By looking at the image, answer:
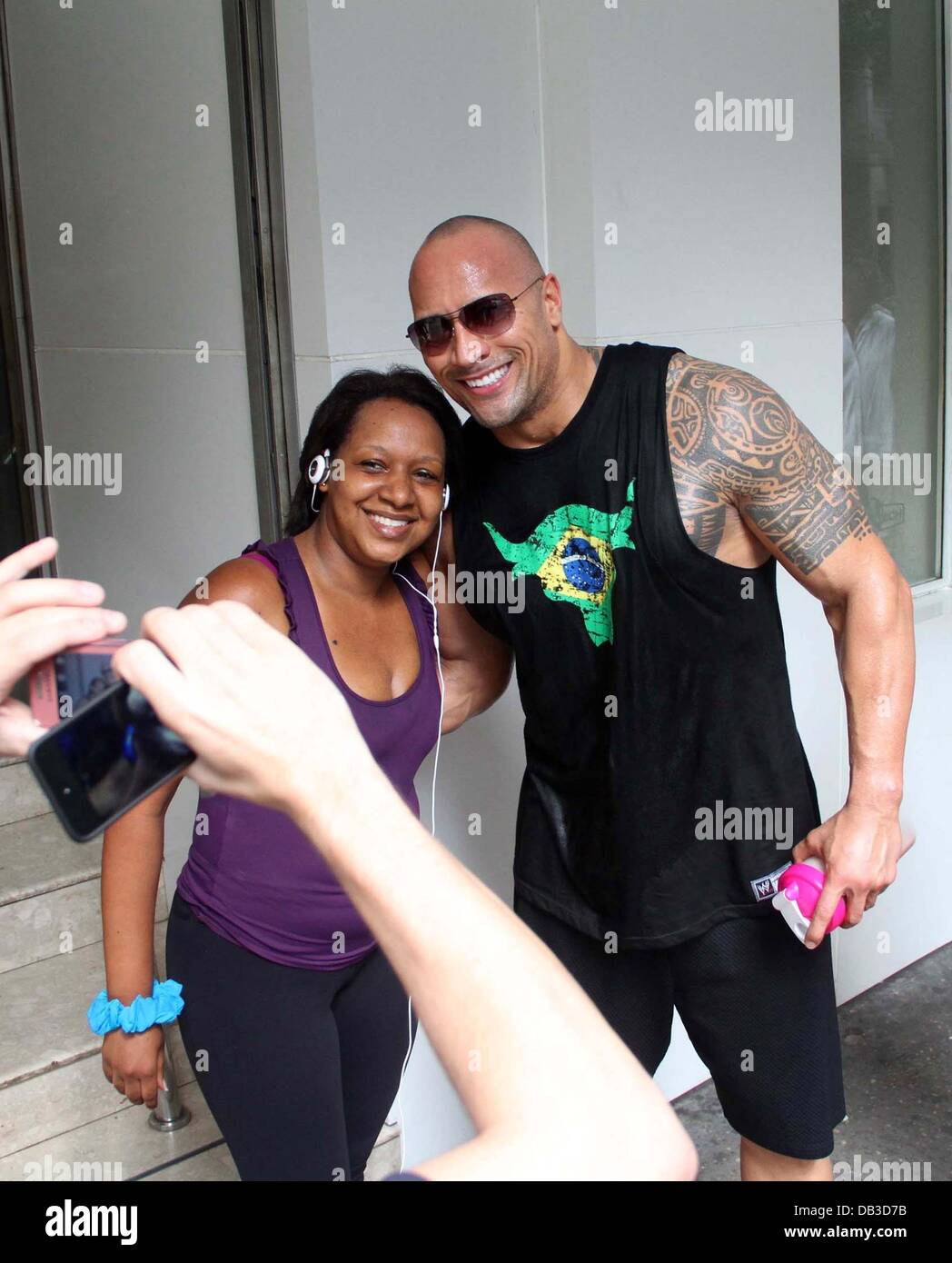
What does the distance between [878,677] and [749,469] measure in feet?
1.44

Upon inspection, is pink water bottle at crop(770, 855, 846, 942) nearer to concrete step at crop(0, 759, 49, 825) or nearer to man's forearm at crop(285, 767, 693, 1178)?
man's forearm at crop(285, 767, 693, 1178)

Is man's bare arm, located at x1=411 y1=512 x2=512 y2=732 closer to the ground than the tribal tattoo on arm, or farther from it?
closer to the ground

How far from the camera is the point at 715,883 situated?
7.54 feet

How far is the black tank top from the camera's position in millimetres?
2137

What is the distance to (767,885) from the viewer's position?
2.24 m

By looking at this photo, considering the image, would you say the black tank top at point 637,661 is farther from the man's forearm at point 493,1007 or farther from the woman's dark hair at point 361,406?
the man's forearm at point 493,1007

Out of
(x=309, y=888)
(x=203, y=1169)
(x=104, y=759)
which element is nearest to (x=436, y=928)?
(x=104, y=759)

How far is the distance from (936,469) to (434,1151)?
2849 mm

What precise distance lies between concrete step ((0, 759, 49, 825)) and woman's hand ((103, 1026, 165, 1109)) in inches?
71.0

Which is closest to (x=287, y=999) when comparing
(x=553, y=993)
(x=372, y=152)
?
(x=553, y=993)

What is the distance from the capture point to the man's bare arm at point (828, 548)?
2092 mm

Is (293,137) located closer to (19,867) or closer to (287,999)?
(287,999)

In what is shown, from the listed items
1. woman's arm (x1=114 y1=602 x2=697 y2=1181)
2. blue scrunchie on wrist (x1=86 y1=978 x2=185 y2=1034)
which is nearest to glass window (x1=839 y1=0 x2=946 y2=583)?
blue scrunchie on wrist (x1=86 y1=978 x2=185 y2=1034)

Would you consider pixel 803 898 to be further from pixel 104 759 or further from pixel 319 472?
pixel 104 759
